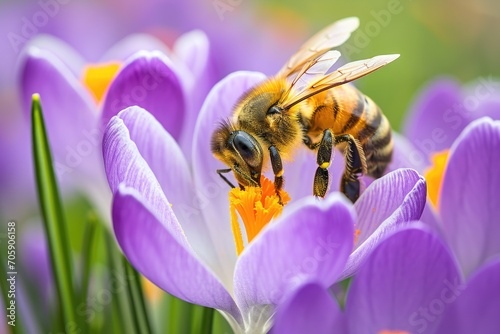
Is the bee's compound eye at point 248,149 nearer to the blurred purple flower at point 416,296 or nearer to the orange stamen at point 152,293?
the blurred purple flower at point 416,296

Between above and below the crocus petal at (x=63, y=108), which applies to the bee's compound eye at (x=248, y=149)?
below

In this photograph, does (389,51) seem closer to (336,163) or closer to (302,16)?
(302,16)

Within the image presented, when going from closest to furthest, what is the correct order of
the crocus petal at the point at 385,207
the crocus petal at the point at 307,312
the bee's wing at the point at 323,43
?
the crocus petal at the point at 307,312 → the crocus petal at the point at 385,207 → the bee's wing at the point at 323,43

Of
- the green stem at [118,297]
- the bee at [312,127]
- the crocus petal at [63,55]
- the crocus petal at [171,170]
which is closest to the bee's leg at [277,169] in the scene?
the bee at [312,127]

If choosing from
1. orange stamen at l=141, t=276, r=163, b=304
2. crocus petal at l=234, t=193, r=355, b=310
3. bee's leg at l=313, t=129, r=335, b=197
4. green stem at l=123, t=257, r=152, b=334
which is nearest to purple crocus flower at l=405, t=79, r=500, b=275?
bee's leg at l=313, t=129, r=335, b=197

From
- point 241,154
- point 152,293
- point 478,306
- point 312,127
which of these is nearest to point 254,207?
point 241,154

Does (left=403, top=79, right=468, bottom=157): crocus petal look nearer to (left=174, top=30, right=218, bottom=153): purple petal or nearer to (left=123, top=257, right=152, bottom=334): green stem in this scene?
(left=174, top=30, right=218, bottom=153): purple petal

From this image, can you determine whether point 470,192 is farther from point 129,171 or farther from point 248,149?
point 129,171
